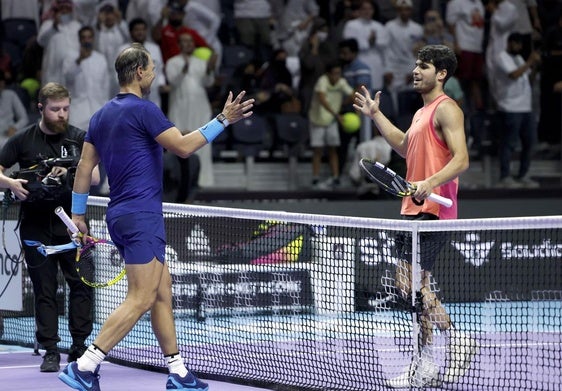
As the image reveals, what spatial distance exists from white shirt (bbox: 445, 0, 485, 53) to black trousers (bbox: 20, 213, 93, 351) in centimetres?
988

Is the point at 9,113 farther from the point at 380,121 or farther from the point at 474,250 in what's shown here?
the point at 380,121

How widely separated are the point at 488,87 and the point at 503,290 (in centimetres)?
528

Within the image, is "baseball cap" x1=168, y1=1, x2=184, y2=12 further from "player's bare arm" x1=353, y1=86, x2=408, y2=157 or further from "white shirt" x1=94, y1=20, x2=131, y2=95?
"player's bare arm" x1=353, y1=86, x2=408, y2=157

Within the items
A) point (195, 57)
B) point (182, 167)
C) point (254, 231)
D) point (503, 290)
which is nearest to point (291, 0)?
point (195, 57)

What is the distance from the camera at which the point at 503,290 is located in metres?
13.9

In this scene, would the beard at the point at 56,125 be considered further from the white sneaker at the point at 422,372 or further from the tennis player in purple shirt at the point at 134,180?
the white sneaker at the point at 422,372

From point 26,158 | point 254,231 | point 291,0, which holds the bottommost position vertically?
point 254,231

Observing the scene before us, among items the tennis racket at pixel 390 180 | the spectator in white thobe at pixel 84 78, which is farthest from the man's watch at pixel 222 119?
the spectator in white thobe at pixel 84 78

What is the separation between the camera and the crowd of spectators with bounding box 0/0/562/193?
51.1 feet

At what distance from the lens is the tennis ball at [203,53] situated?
16391 mm

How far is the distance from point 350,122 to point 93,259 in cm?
784

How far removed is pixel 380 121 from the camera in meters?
8.46

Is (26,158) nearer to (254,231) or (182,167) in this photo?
(254,231)

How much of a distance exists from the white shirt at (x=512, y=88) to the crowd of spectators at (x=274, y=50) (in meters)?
0.14
